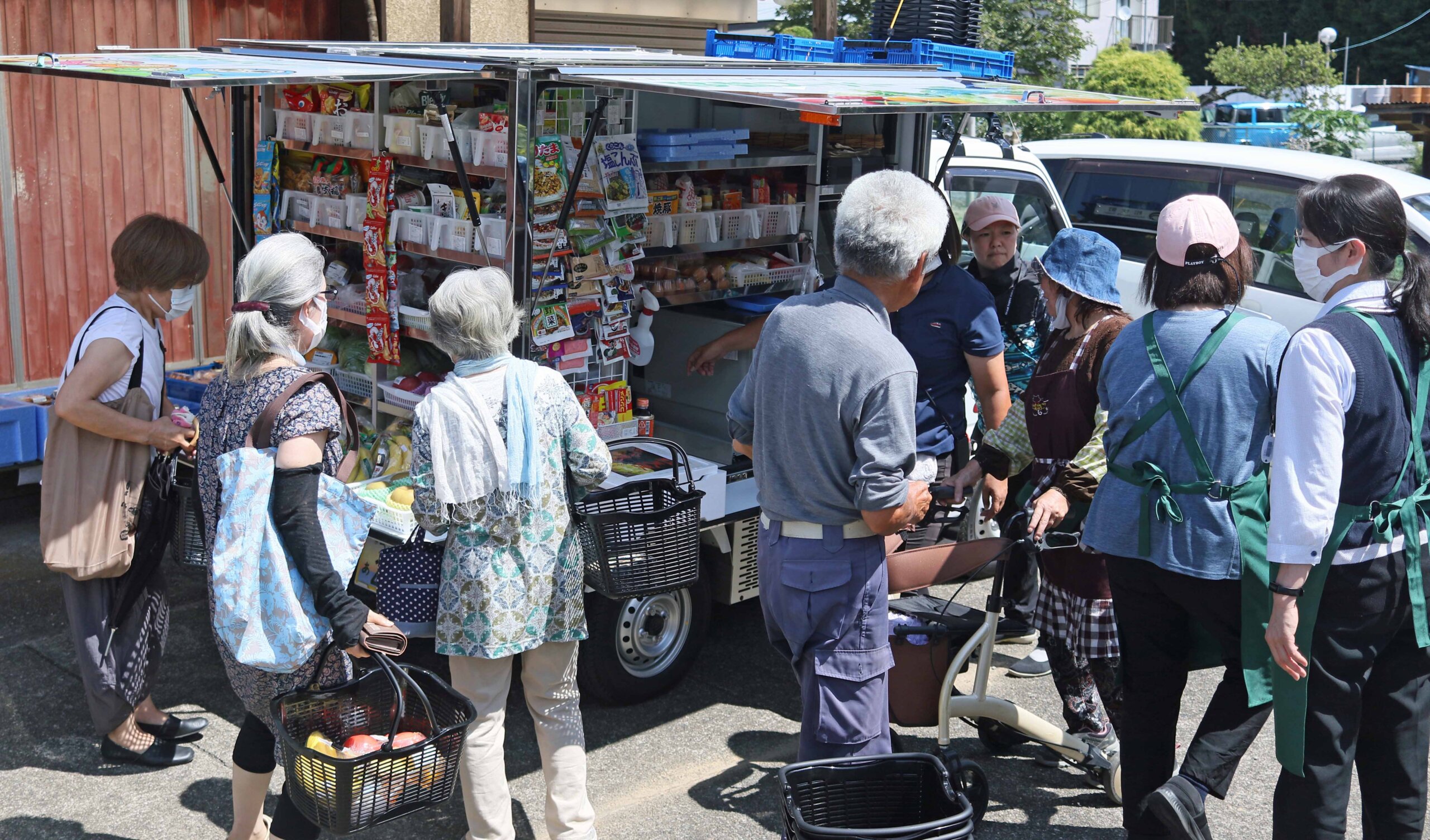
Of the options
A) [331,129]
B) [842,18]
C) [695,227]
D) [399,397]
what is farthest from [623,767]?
[842,18]

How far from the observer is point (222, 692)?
4625 mm

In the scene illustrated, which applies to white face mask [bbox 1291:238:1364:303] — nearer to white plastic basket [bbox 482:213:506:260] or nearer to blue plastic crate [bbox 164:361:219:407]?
white plastic basket [bbox 482:213:506:260]

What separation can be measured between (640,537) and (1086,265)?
1579mm

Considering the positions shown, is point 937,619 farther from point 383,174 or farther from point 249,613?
point 383,174

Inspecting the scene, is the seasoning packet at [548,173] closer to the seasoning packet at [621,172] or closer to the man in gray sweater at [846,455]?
the seasoning packet at [621,172]

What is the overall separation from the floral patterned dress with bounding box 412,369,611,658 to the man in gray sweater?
1.76 feet

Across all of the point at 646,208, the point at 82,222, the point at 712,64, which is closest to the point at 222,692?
the point at 646,208

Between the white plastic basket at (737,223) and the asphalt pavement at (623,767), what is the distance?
170cm

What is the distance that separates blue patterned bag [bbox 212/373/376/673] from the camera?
9.54ft

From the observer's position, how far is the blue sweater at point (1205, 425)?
10.3 feet

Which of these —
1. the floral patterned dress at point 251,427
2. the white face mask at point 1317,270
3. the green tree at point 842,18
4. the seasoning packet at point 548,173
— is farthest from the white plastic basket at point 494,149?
the green tree at point 842,18

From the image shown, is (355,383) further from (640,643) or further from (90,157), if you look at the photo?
(90,157)

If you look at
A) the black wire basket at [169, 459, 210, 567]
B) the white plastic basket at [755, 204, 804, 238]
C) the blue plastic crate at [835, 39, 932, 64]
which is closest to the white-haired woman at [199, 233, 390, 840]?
the black wire basket at [169, 459, 210, 567]

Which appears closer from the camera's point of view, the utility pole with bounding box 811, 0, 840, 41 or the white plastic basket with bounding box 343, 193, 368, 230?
the white plastic basket with bounding box 343, 193, 368, 230
